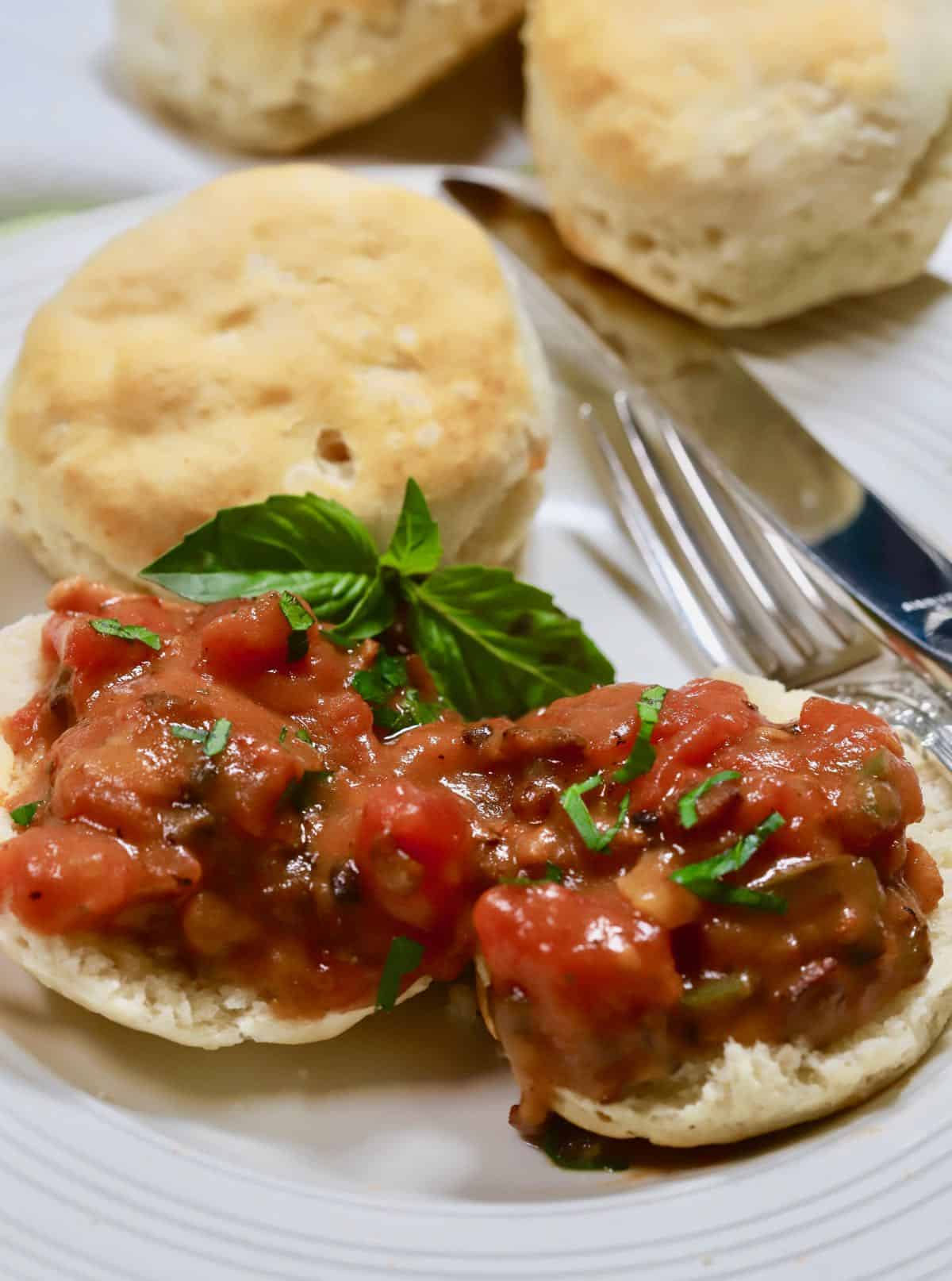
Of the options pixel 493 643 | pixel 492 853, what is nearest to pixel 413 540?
pixel 493 643

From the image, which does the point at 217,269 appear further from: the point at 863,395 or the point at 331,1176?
the point at 331,1176

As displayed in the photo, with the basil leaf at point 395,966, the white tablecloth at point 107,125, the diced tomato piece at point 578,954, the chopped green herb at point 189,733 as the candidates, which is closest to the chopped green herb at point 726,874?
the diced tomato piece at point 578,954

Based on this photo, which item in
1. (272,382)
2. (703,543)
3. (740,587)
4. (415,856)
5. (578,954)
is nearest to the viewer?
(578,954)

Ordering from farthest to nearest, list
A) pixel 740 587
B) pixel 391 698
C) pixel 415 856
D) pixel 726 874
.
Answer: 1. pixel 740 587
2. pixel 391 698
3. pixel 415 856
4. pixel 726 874

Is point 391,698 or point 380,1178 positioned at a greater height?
point 391,698

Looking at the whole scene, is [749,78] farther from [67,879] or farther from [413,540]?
[67,879]

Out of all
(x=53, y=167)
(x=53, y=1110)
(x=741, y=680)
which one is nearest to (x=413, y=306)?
(x=741, y=680)

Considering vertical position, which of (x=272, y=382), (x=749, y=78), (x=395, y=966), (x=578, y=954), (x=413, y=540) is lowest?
(x=395, y=966)
